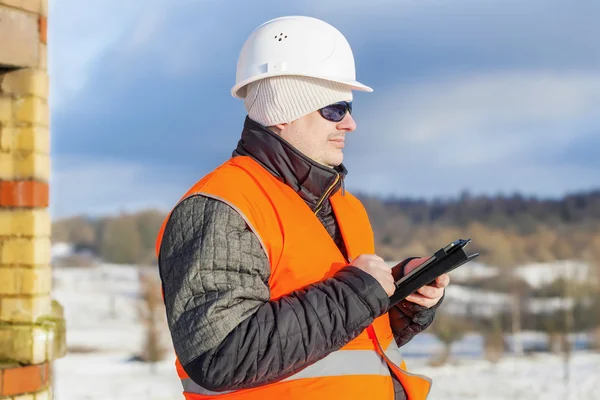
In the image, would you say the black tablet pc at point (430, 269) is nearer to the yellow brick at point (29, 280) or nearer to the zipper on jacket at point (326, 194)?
the zipper on jacket at point (326, 194)

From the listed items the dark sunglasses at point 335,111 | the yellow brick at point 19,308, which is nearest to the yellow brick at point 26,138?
the yellow brick at point 19,308

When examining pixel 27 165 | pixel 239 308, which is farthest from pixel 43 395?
pixel 239 308

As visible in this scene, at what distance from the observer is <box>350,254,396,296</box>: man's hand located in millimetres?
1767

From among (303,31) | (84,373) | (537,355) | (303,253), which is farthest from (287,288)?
Answer: (537,355)

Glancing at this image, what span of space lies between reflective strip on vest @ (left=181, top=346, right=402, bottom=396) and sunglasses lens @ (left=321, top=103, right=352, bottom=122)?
58 cm

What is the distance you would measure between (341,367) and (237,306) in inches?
13.7

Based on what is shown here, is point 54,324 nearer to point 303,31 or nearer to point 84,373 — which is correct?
point 303,31

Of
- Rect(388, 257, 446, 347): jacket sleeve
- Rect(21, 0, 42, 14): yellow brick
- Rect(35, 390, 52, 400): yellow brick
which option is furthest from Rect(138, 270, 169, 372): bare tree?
Rect(388, 257, 446, 347): jacket sleeve

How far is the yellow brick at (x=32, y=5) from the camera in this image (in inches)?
175

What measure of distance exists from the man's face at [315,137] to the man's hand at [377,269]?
0.96 ft

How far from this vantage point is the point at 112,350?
59.0 feet

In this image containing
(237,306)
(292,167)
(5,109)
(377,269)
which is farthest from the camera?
(5,109)

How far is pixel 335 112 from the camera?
6.52ft

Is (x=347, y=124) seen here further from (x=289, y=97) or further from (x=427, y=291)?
(x=427, y=291)
